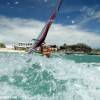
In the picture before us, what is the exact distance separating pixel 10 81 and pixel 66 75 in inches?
69.1

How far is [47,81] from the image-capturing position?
8.15 meters

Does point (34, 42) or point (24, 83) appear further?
point (34, 42)

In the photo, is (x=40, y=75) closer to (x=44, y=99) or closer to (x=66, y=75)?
(x=66, y=75)

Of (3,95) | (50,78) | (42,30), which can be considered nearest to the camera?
(3,95)

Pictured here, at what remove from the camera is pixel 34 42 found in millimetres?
23016

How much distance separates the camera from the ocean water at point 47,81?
7328mm

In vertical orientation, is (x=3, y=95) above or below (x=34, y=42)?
below

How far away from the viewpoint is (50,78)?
8.34 m

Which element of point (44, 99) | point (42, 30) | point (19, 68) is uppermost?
point (42, 30)

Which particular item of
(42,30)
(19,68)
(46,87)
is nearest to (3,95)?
(46,87)

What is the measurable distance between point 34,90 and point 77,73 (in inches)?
69.8

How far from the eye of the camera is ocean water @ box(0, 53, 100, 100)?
7328 mm

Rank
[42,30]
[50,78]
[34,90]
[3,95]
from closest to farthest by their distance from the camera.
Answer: [3,95], [34,90], [50,78], [42,30]

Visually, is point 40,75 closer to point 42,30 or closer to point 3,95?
point 3,95
